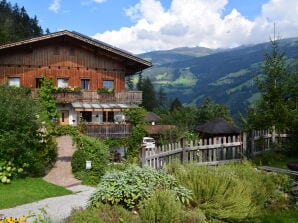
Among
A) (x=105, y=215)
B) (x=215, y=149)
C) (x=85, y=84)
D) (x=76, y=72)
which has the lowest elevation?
(x=105, y=215)

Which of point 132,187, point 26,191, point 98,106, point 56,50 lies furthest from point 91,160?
point 56,50

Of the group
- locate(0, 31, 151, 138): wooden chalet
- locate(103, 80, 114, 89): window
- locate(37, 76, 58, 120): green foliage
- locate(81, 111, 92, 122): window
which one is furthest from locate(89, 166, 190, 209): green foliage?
locate(103, 80, 114, 89): window

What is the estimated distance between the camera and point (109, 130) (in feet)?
95.5

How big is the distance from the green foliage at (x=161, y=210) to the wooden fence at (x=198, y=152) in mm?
6619

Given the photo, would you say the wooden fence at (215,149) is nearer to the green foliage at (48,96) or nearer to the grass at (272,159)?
the grass at (272,159)

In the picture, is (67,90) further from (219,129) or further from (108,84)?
(219,129)

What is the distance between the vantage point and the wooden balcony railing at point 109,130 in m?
28.9

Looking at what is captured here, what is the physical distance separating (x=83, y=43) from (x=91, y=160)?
1593cm

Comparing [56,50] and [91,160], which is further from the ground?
[56,50]

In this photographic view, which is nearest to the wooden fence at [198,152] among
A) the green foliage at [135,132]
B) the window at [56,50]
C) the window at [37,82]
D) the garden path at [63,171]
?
the garden path at [63,171]

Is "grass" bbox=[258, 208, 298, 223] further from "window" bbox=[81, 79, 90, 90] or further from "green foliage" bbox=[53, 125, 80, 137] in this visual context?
"window" bbox=[81, 79, 90, 90]

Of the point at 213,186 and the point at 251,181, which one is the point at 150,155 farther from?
the point at 213,186

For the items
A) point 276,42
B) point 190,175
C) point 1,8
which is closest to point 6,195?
point 190,175

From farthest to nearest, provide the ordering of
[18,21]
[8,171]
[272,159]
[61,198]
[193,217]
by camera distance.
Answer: [18,21] < [272,159] < [8,171] < [61,198] < [193,217]
